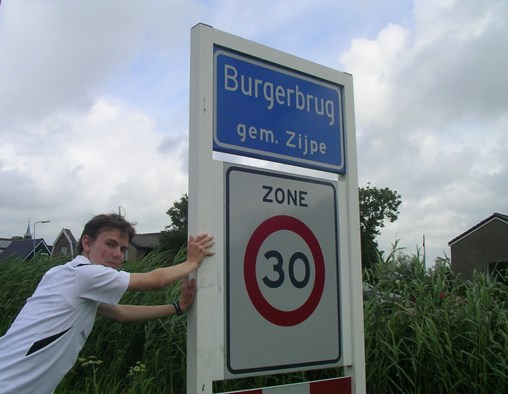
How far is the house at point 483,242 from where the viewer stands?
3944cm

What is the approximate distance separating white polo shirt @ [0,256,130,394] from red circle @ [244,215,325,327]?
1.87 feet

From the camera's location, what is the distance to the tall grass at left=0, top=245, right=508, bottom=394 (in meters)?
3.63

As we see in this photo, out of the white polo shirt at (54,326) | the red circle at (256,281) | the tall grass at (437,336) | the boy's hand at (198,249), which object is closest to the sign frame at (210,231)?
the boy's hand at (198,249)

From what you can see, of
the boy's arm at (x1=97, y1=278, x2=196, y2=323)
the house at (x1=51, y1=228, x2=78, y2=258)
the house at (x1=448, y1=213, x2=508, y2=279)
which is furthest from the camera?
the house at (x1=448, y1=213, x2=508, y2=279)

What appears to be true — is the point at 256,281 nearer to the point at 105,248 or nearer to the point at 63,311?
the point at 105,248

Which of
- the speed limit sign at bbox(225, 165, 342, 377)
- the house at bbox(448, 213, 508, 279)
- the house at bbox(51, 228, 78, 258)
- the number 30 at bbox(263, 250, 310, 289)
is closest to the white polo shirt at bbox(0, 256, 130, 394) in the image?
the speed limit sign at bbox(225, 165, 342, 377)

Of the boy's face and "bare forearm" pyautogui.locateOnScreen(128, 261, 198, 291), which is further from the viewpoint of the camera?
the boy's face

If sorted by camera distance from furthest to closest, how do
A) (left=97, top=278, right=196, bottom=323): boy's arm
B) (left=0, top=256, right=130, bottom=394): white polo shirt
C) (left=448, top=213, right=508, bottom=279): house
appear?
(left=448, top=213, right=508, bottom=279): house < (left=97, top=278, right=196, bottom=323): boy's arm < (left=0, top=256, right=130, bottom=394): white polo shirt

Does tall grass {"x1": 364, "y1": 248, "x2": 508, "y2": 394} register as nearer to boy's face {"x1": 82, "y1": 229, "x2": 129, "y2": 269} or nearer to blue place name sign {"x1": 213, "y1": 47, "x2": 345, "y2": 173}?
blue place name sign {"x1": 213, "y1": 47, "x2": 345, "y2": 173}

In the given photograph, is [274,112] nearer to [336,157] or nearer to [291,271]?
[336,157]

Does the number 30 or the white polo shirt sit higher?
the number 30

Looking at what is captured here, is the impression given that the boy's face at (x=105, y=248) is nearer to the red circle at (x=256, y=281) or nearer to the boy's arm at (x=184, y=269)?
the boy's arm at (x=184, y=269)

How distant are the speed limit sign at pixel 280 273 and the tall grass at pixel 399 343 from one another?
2.96 feet

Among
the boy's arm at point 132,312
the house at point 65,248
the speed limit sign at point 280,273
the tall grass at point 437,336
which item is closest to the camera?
the speed limit sign at point 280,273
